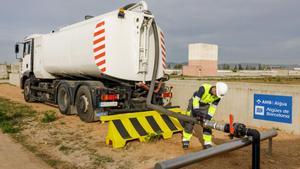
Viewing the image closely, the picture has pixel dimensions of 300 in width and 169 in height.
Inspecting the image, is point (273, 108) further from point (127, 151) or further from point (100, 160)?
point (100, 160)

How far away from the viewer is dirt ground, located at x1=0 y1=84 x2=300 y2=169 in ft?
17.4

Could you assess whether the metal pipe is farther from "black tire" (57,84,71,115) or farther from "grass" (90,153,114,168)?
"black tire" (57,84,71,115)

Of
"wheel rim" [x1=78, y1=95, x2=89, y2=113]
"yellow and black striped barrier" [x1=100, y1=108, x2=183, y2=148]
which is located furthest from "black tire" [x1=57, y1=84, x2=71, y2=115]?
"yellow and black striped barrier" [x1=100, y1=108, x2=183, y2=148]

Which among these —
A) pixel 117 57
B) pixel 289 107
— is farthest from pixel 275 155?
pixel 117 57

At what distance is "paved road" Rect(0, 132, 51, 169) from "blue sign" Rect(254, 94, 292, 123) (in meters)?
6.12

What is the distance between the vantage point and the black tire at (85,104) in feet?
27.4

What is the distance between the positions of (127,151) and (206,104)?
2.00 metres

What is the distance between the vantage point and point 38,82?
42.5 feet

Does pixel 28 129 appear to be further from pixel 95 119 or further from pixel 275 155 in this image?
pixel 275 155

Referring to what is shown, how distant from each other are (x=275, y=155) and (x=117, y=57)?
4.63m

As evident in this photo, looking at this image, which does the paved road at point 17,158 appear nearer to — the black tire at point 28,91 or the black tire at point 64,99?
the black tire at point 64,99

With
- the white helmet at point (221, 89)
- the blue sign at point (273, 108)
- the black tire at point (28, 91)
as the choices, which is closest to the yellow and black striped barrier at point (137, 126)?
the white helmet at point (221, 89)

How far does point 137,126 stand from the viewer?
6.93 meters

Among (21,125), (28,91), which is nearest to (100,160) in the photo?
(21,125)
